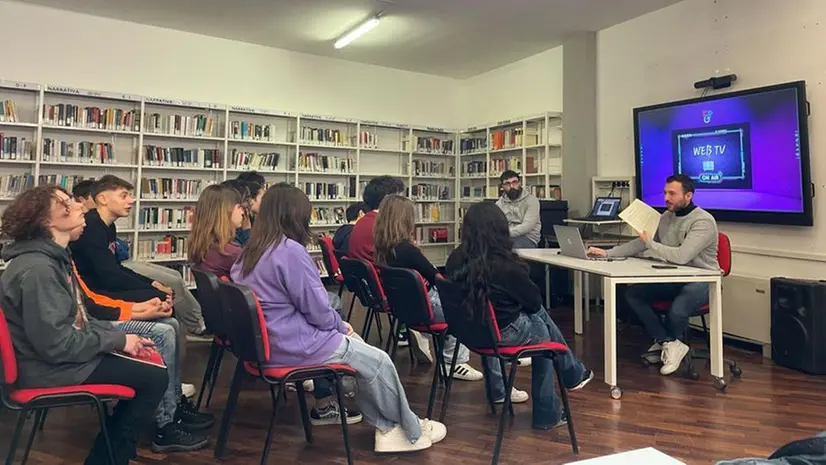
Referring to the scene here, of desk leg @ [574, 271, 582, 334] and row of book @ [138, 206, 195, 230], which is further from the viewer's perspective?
row of book @ [138, 206, 195, 230]

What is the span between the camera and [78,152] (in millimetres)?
6219

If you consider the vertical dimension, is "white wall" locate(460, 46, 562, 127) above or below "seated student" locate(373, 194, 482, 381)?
above

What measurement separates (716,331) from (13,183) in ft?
22.4

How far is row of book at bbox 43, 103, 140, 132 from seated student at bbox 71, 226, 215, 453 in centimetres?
413

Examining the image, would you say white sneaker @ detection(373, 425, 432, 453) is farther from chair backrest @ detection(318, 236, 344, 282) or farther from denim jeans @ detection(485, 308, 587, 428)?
chair backrest @ detection(318, 236, 344, 282)

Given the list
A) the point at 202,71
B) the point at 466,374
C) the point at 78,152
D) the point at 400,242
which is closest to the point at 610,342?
the point at 466,374

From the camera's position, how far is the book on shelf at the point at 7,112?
5824 millimetres

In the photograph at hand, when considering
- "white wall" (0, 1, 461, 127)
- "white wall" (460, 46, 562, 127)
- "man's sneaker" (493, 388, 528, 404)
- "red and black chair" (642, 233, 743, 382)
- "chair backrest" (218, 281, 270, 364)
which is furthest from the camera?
"white wall" (460, 46, 562, 127)

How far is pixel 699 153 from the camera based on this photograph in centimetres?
518

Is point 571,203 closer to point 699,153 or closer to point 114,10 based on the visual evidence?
point 699,153

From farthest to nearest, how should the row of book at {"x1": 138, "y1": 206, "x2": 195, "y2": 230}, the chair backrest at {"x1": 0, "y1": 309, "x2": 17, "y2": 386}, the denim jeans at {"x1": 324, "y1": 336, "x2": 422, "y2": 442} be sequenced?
the row of book at {"x1": 138, "y1": 206, "x2": 195, "y2": 230}, the denim jeans at {"x1": 324, "y1": 336, "x2": 422, "y2": 442}, the chair backrest at {"x1": 0, "y1": 309, "x2": 17, "y2": 386}

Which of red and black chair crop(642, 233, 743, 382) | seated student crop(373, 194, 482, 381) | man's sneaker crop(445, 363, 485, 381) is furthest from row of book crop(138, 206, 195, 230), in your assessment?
red and black chair crop(642, 233, 743, 382)

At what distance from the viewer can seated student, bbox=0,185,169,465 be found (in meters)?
1.85

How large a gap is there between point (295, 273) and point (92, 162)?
5175 millimetres
